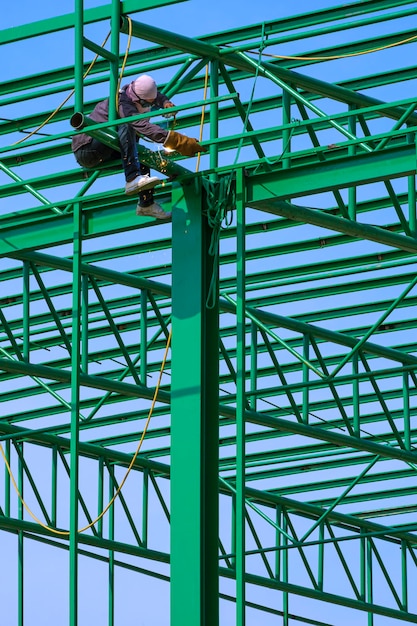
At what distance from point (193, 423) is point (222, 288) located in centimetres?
977

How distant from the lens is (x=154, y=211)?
19.4 meters

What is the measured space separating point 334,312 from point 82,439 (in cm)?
753

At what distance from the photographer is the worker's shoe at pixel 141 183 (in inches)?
746

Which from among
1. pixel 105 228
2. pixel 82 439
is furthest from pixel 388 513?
pixel 105 228

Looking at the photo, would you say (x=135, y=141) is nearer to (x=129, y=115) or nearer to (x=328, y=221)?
(x=129, y=115)

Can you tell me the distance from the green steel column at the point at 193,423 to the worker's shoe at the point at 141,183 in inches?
23.2

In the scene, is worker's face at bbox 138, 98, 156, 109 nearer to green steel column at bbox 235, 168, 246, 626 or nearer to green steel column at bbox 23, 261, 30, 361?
green steel column at bbox 235, 168, 246, 626

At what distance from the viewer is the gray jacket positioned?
61.7ft

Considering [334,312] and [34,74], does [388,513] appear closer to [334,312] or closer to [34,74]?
[334,312]

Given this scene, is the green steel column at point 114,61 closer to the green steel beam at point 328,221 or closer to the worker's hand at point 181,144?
the worker's hand at point 181,144

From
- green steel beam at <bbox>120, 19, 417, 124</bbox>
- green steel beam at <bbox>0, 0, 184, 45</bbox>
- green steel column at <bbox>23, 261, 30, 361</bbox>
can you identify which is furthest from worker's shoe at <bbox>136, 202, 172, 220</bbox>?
green steel column at <bbox>23, 261, 30, 361</bbox>

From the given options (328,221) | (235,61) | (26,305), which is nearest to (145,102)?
(235,61)

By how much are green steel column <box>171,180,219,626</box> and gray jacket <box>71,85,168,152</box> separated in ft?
2.88

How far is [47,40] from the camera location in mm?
23609
